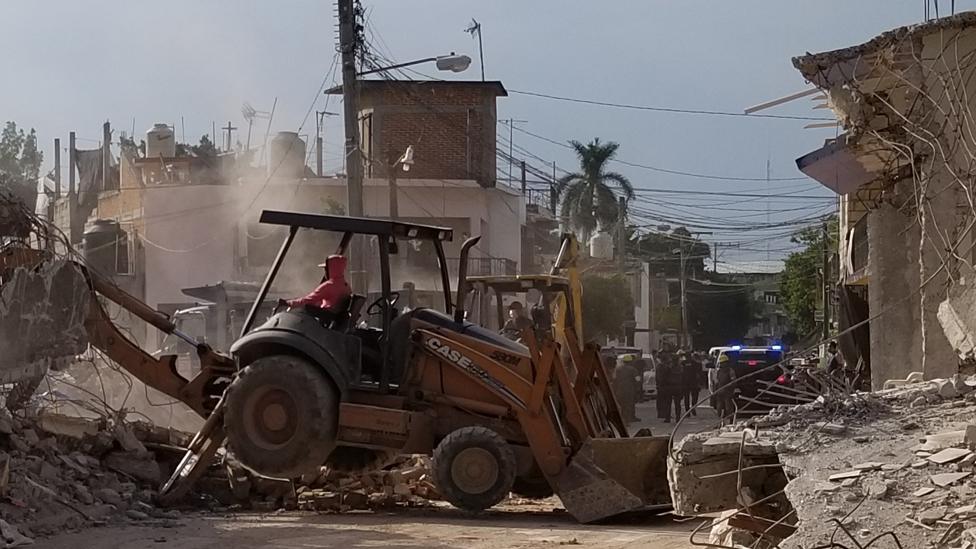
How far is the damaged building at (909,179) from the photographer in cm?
994

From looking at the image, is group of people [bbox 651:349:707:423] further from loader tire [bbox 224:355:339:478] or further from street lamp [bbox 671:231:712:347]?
street lamp [bbox 671:231:712:347]

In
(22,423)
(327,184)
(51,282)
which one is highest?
(327,184)

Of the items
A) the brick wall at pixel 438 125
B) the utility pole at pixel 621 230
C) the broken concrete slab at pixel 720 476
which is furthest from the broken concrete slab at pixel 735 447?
the utility pole at pixel 621 230

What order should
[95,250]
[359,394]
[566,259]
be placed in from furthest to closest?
[95,250], [566,259], [359,394]

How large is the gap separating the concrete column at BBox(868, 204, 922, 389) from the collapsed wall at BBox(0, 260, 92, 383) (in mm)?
8321

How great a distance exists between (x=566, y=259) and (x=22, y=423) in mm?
8611

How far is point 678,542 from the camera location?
32.3ft

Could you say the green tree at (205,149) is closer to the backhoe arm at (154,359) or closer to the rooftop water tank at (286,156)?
the rooftop water tank at (286,156)

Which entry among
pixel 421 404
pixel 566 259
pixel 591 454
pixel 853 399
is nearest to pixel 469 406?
pixel 421 404

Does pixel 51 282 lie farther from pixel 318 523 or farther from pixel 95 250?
pixel 95 250

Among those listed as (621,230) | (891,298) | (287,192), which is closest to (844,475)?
(891,298)

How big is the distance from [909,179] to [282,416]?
723cm

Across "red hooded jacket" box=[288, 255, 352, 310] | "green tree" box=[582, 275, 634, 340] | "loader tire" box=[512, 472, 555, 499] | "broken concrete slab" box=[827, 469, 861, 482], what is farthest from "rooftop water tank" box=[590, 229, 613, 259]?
"broken concrete slab" box=[827, 469, 861, 482]

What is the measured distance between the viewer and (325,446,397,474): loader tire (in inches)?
515
